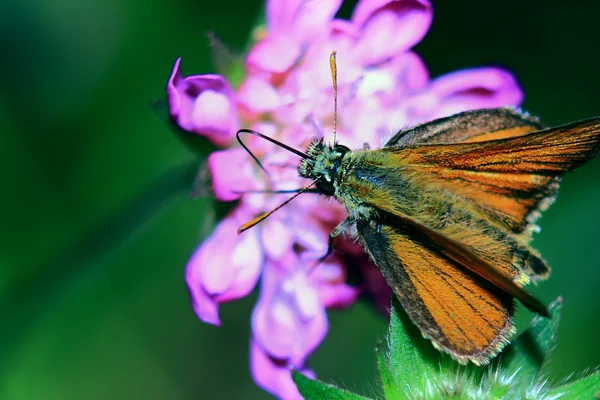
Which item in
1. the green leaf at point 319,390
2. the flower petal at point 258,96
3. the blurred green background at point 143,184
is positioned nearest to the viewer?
the green leaf at point 319,390

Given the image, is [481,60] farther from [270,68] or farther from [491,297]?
[491,297]

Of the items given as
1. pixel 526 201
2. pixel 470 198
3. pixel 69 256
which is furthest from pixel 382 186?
pixel 69 256

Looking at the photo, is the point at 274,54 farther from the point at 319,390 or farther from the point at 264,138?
the point at 319,390

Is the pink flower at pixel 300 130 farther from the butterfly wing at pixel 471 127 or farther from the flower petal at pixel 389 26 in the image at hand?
the butterfly wing at pixel 471 127

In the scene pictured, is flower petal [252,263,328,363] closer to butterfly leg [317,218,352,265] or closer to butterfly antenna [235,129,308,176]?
butterfly leg [317,218,352,265]

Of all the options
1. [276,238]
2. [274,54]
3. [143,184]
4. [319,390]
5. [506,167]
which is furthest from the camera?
[143,184]

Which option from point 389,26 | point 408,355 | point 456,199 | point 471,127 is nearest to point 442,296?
point 408,355

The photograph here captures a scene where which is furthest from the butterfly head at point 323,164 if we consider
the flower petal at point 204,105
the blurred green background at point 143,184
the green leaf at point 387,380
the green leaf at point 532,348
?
the blurred green background at point 143,184
